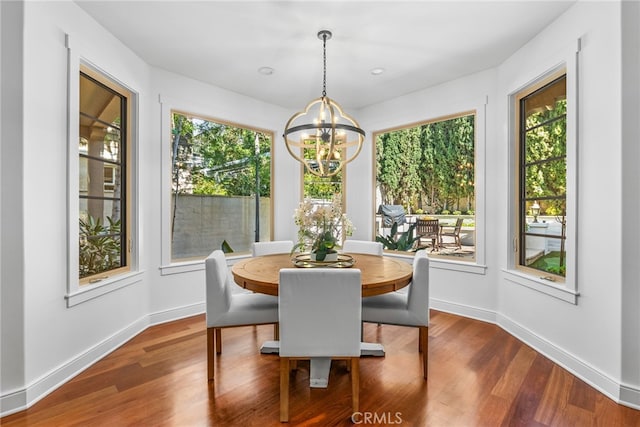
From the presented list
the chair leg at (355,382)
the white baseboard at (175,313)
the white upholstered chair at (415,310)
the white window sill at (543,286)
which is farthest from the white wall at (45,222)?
the white window sill at (543,286)

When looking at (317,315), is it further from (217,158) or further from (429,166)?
(429,166)

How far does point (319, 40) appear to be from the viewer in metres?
2.73

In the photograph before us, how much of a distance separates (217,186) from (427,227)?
2673 millimetres

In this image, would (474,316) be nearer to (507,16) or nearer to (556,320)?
(556,320)

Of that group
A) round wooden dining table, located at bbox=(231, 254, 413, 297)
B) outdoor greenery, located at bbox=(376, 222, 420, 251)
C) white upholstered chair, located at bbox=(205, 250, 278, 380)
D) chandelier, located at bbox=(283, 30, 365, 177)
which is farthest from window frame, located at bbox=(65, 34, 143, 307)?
outdoor greenery, located at bbox=(376, 222, 420, 251)

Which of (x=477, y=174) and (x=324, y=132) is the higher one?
(x=324, y=132)

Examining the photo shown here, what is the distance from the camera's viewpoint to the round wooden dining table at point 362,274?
6.44 ft

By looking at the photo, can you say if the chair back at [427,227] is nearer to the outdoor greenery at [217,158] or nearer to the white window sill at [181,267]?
the outdoor greenery at [217,158]

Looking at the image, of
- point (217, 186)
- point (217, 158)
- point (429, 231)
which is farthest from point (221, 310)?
point (429, 231)

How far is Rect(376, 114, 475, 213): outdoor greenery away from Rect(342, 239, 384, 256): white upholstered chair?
1.13 meters

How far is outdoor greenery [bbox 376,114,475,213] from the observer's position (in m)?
3.66

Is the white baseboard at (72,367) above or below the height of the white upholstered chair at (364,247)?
below

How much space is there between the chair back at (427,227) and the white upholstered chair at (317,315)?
2529mm
